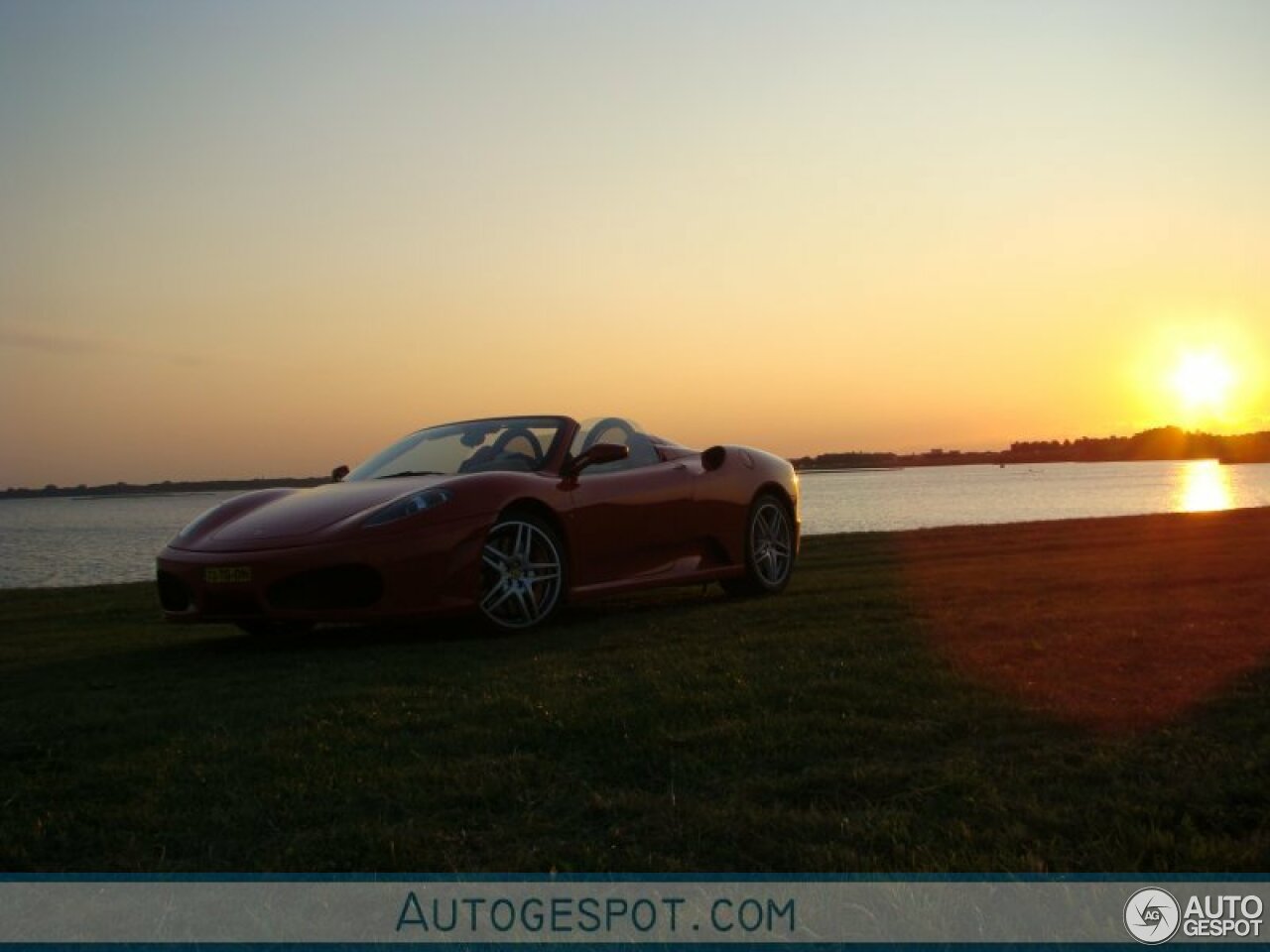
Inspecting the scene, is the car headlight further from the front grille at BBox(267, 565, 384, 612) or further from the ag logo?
the ag logo

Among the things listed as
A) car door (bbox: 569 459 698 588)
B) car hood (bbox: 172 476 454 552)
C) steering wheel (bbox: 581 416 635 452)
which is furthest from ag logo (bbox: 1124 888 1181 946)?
steering wheel (bbox: 581 416 635 452)

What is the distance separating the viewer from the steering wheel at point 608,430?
8.52 meters

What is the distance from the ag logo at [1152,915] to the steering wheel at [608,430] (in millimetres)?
6199

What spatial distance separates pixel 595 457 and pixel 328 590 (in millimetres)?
1906

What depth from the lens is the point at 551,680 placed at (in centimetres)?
532

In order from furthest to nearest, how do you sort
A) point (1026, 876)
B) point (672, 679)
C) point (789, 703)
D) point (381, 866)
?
point (672, 679), point (789, 703), point (381, 866), point (1026, 876)

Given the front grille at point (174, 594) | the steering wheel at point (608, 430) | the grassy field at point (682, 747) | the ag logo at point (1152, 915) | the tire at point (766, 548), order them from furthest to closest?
the tire at point (766, 548) → the steering wheel at point (608, 430) → the front grille at point (174, 594) → the grassy field at point (682, 747) → the ag logo at point (1152, 915)

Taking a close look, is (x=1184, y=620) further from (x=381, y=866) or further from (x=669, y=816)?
(x=381, y=866)

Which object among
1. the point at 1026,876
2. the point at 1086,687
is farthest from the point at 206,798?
the point at 1086,687

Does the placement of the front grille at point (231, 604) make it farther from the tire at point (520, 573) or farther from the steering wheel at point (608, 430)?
the steering wheel at point (608, 430)

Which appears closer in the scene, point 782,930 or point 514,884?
point 782,930

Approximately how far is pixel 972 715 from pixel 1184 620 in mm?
2739

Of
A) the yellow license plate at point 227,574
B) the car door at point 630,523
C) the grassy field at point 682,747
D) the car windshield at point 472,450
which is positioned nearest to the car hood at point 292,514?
the yellow license plate at point 227,574

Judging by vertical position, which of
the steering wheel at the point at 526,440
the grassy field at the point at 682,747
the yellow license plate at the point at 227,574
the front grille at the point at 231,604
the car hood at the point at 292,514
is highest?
the steering wheel at the point at 526,440
